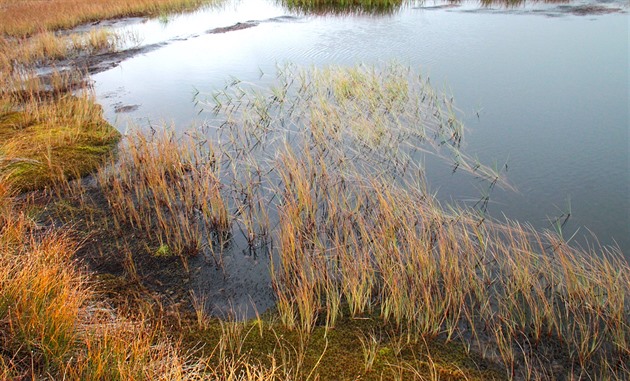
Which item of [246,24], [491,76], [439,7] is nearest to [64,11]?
[246,24]

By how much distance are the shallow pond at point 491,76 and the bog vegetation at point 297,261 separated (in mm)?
394

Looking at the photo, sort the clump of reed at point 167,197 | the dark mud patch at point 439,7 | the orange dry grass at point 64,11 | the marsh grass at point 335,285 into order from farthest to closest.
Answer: the dark mud patch at point 439,7 → the orange dry grass at point 64,11 → the clump of reed at point 167,197 → the marsh grass at point 335,285

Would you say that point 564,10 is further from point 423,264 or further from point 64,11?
point 64,11

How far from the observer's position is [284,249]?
14.5 ft

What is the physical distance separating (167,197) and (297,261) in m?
1.88

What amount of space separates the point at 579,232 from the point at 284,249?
287 cm

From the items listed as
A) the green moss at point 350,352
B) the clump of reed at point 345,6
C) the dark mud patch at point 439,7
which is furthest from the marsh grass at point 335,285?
the clump of reed at point 345,6

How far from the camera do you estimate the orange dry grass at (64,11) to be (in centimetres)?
1644

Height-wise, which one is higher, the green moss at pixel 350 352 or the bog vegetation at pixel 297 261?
the bog vegetation at pixel 297 261

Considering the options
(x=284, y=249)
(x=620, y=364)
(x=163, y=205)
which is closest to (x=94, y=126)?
(x=163, y=205)

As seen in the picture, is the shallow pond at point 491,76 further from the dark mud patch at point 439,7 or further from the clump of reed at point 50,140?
the clump of reed at point 50,140

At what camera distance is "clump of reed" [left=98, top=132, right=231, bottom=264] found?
200 inches

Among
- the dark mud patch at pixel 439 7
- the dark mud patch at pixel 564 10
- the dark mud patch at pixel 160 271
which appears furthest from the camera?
the dark mud patch at pixel 439 7

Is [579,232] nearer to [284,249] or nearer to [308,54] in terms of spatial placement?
[284,249]
